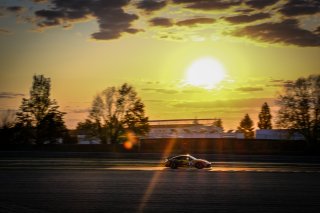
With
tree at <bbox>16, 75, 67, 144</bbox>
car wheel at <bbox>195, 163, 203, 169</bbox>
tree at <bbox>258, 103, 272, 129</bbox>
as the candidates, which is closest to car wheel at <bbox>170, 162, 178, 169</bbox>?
car wheel at <bbox>195, 163, 203, 169</bbox>

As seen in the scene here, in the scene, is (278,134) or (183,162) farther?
(278,134)

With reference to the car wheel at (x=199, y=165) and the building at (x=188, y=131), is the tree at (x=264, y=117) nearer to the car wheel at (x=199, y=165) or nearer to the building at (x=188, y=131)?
the building at (x=188, y=131)

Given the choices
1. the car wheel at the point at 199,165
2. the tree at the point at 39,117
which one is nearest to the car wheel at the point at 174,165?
the car wheel at the point at 199,165

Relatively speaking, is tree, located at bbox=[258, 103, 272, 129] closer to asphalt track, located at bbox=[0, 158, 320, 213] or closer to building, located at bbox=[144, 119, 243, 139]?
building, located at bbox=[144, 119, 243, 139]

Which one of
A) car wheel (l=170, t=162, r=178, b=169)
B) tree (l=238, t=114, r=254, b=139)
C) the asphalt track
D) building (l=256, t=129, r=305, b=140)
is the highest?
tree (l=238, t=114, r=254, b=139)

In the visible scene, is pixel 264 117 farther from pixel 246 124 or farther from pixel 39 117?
pixel 39 117

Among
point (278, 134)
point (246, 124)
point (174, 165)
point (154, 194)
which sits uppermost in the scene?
point (246, 124)

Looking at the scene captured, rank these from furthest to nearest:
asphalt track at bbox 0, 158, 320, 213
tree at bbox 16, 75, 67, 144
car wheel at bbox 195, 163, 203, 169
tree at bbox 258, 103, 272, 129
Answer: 1. tree at bbox 258, 103, 272, 129
2. tree at bbox 16, 75, 67, 144
3. car wheel at bbox 195, 163, 203, 169
4. asphalt track at bbox 0, 158, 320, 213

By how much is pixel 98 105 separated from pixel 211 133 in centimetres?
2230

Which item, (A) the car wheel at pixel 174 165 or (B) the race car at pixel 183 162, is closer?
(B) the race car at pixel 183 162

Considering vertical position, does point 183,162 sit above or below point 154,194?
above

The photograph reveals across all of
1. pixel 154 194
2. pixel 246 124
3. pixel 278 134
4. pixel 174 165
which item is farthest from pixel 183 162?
pixel 246 124

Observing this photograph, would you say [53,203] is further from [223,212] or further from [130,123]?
[130,123]

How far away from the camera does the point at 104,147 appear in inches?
2549
